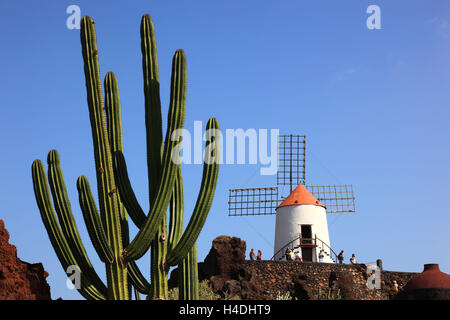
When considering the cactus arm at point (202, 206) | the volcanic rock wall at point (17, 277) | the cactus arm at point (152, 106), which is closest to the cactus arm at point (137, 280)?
the cactus arm at point (202, 206)

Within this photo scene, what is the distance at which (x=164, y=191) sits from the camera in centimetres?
1183

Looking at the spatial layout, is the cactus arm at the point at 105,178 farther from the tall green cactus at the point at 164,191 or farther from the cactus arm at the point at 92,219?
Answer: the tall green cactus at the point at 164,191

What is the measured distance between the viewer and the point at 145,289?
12.3 meters

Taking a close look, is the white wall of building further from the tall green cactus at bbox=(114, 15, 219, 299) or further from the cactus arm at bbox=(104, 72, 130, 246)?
the cactus arm at bbox=(104, 72, 130, 246)

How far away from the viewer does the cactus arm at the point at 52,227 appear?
464 inches

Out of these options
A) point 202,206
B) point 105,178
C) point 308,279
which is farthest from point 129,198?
point 308,279

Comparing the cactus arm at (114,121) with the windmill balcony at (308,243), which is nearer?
the cactus arm at (114,121)

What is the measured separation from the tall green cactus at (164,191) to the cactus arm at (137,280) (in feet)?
0.90

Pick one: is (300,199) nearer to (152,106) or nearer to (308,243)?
(308,243)

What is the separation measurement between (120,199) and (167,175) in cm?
120

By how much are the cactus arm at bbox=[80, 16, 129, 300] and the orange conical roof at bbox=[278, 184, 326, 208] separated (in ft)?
56.0

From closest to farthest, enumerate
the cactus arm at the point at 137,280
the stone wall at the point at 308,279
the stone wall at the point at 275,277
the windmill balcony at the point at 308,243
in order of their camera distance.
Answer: the cactus arm at the point at 137,280 → the stone wall at the point at 275,277 → the stone wall at the point at 308,279 → the windmill balcony at the point at 308,243
